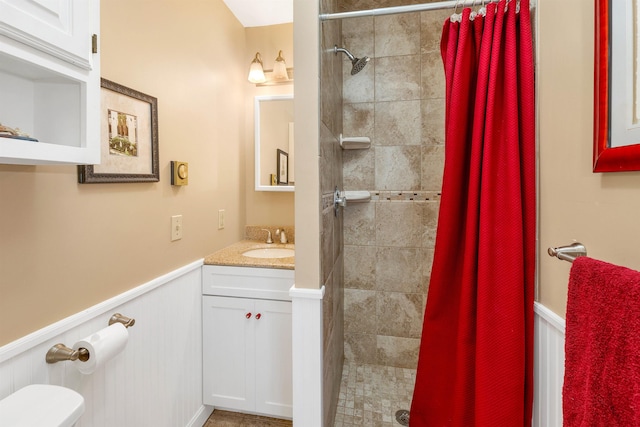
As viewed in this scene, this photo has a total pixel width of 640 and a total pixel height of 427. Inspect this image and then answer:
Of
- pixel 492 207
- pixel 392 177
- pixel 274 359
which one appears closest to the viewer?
pixel 492 207

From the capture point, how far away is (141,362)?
4.44 ft

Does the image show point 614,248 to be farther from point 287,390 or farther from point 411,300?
point 287,390

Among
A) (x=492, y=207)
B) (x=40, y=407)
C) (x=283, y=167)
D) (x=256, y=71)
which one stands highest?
(x=256, y=71)

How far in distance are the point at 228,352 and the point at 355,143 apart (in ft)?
4.78

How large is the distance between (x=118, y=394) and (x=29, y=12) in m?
1.32

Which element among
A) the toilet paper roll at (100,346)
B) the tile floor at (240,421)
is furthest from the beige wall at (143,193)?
the tile floor at (240,421)

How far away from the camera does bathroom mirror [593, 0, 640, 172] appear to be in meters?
0.62

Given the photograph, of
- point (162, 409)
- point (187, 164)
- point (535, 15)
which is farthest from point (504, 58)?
point (162, 409)

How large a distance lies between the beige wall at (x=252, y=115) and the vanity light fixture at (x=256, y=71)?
75mm

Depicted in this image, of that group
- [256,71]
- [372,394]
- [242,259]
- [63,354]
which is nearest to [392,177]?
[242,259]

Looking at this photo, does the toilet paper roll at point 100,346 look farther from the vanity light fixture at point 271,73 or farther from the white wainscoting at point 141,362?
the vanity light fixture at point 271,73

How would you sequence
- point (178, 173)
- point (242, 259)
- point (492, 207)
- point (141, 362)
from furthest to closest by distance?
Answer: point (242, 259) < point (178, 173) < point (141, 362) < point (492, 207)

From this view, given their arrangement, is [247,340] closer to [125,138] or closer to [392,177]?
[125,138]

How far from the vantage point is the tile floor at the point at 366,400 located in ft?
5.37
